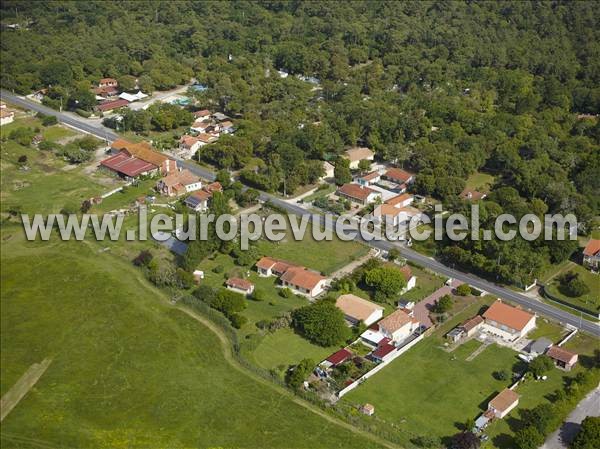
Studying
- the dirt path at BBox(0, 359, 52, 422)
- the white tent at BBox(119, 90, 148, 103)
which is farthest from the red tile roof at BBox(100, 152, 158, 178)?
the dirt path at BBox(0, 359, 52, 422)

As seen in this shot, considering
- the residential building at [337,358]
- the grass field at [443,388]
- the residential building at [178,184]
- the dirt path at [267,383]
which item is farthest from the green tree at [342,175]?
the residential building at [337,358]

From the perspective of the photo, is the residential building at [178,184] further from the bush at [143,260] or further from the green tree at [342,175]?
the bush at [143,260]

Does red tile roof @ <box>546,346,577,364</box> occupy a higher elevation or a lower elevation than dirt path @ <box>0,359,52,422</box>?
lower

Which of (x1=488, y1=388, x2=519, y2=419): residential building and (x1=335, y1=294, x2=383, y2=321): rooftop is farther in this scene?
(x1=335, y1=294, x2=383, y2=321): rooftop

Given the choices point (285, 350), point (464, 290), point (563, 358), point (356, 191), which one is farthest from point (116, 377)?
point (356, 191)

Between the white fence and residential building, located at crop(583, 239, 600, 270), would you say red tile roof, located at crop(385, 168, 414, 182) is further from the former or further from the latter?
the white fence

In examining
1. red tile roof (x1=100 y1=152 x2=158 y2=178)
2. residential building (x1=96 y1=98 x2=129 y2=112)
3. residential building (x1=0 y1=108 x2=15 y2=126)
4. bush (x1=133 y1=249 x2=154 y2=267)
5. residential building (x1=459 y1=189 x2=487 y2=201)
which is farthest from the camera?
residential building (x1=96 y1=98 x2=129 y2=112)

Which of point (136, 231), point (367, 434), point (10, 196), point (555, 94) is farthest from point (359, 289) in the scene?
point (555, 94)
